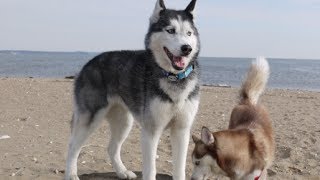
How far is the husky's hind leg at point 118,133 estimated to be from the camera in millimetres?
6246

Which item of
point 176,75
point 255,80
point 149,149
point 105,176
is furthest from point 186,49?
point 105,176

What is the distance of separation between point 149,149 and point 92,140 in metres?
3.34

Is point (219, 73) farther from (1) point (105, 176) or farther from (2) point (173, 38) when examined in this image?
(2) point (173, 38)

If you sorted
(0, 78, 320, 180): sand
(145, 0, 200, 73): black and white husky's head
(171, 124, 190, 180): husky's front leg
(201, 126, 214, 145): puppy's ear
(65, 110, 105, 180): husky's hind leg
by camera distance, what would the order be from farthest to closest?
(0, 78, 320, 180): sand → (65, 110, 105, 180): husky's hind leg → (171, 124, 190, 180): husky's front leg → (145, 0, 200, 73): black and white husky's head → (201, 126, 214, 145): puppy's ear

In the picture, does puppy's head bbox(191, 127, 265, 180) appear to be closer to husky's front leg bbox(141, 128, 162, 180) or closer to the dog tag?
husky's front leg bbox(141, 128, 162, 180)

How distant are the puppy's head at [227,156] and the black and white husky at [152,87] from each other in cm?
44

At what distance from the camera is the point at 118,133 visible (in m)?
6.34

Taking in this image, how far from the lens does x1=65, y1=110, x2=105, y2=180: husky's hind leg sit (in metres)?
5.98

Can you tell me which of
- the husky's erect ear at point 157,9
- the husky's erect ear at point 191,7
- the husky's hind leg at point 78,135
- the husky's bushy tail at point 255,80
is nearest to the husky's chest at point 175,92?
the husky's erect ear at point 157,9

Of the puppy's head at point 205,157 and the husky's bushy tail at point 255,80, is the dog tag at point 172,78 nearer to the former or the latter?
the puppy's head at point 205,157

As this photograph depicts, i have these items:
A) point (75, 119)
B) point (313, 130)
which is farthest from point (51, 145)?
point (313, 130)

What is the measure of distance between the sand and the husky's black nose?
209 cm

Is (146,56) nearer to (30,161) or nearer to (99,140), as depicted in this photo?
(30,161)

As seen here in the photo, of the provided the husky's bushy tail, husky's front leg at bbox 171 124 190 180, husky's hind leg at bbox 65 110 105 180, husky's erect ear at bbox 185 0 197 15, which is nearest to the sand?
husky's hind leg at bbox 65 110 105 180
